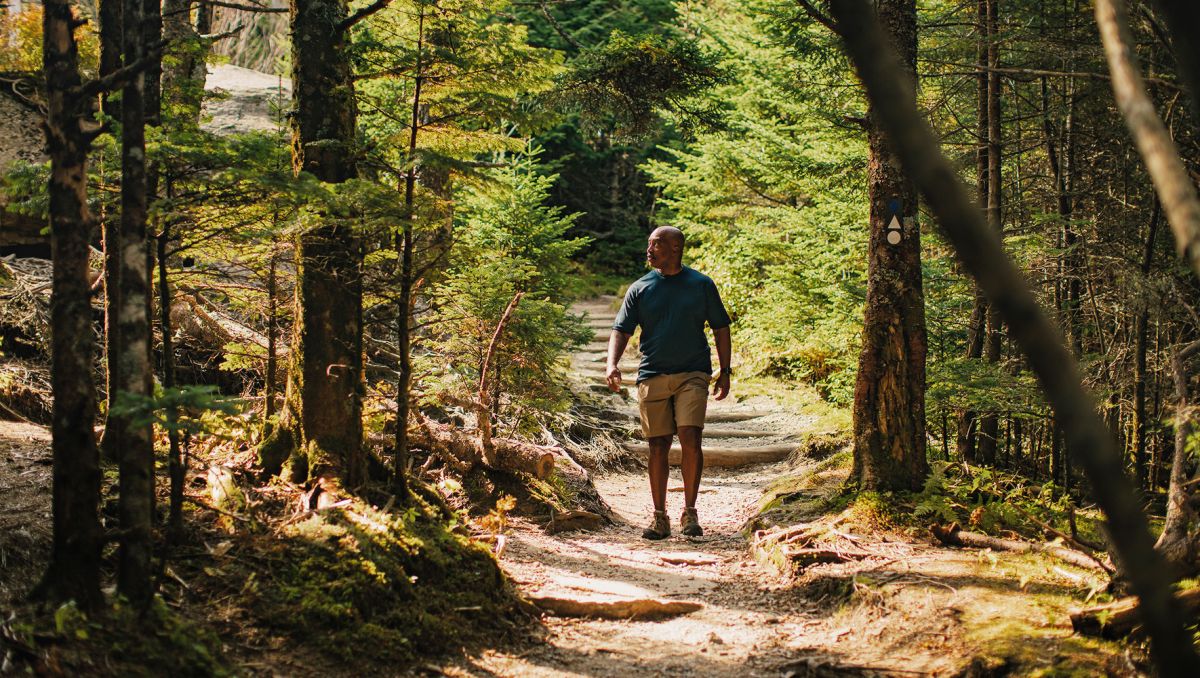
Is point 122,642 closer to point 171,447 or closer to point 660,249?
point 171,447

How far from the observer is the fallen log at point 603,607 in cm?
487

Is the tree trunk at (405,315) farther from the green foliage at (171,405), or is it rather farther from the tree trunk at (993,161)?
the tree trunk at (993,161)

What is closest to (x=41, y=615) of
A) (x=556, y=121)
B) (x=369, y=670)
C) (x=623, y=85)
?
(x=369, y=670)

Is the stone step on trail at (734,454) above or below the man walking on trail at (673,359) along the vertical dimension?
below

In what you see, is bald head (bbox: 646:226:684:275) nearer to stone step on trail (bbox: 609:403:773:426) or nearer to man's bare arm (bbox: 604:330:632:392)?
man's bare arm (bbox: 604:330:632:392)

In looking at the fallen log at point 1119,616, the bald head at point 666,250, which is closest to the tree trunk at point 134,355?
the fallen log at point 1119,616

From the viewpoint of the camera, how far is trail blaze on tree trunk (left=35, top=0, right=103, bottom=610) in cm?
326

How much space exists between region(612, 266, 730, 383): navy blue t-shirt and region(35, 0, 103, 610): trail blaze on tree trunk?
4379 millimetres

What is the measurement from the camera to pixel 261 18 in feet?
70.9

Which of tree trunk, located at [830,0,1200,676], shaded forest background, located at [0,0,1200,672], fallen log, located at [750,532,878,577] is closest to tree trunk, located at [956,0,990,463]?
shaded forest background, located at [0,0,1200,672]

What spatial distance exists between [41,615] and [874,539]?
15.9 feet

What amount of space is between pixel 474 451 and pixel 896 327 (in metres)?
3.69

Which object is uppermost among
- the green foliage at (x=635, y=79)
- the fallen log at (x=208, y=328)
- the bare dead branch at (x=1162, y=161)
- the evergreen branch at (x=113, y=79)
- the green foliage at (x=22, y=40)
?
the green foliage at (x=22, y=40)

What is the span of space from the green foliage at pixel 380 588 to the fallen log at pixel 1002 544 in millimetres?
3067
